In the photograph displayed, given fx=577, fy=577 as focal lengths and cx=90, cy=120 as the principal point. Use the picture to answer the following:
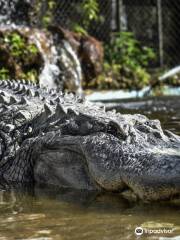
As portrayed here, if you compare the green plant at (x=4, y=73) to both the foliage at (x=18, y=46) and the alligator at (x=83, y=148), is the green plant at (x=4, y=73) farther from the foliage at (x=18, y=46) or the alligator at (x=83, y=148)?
the alligator at (x=83, y=148)

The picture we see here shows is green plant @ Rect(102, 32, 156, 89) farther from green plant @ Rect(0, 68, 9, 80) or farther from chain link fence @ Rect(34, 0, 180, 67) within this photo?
green plant @ Rect(0, 68, 9, 80)

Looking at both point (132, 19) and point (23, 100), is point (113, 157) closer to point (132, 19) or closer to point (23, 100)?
point (23, 100)

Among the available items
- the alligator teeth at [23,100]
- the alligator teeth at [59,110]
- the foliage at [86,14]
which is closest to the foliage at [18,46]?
the foliage at [86,14]

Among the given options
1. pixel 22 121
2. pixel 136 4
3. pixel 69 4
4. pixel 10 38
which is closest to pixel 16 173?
pixel 22 121

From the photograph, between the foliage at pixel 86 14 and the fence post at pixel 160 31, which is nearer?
the foliage at pixel 86 14

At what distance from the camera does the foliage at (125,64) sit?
13.6 m

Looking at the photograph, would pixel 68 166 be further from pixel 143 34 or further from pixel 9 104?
pixel 143 34

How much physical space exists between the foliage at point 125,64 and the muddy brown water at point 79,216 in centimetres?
913

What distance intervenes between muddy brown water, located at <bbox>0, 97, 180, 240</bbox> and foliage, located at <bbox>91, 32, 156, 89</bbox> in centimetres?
913

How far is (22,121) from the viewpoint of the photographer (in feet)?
15.0

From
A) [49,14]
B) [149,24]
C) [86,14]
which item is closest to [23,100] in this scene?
[49,14]

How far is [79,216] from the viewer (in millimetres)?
3264

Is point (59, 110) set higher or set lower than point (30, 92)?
lower

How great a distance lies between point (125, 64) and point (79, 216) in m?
11.3
